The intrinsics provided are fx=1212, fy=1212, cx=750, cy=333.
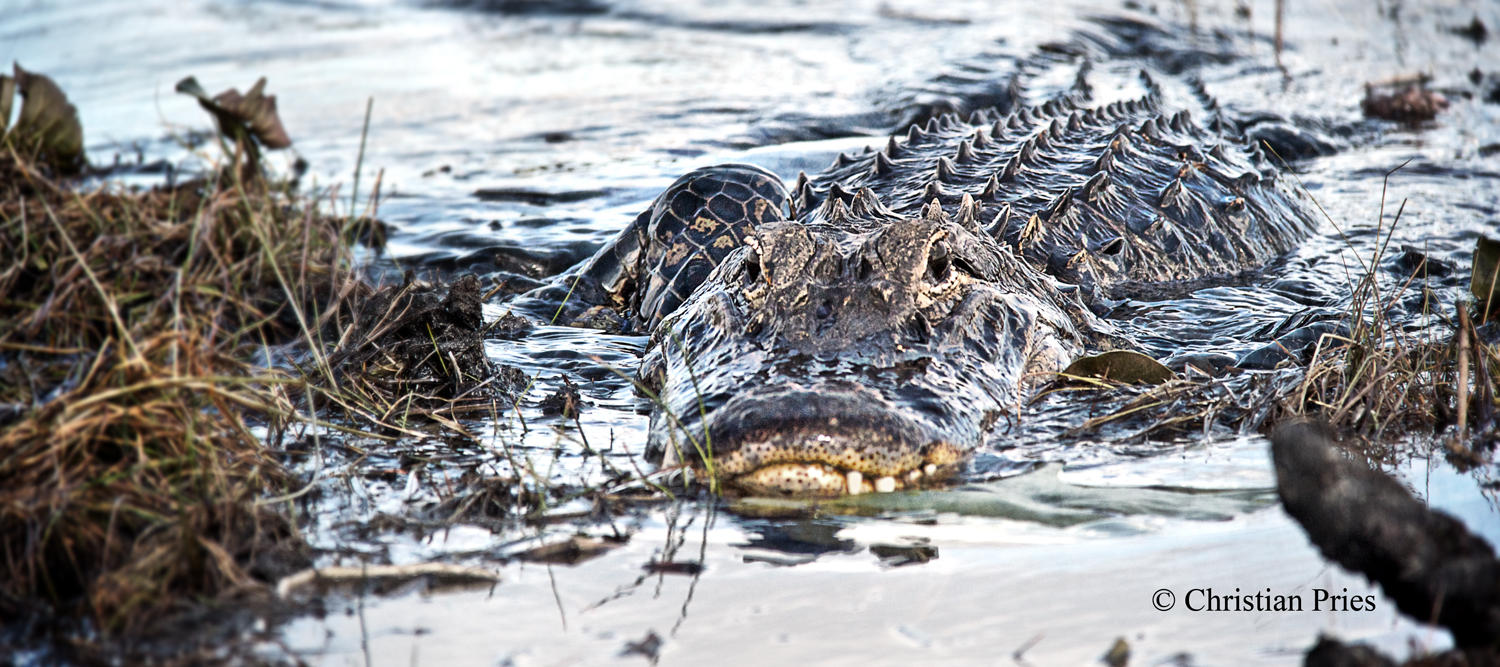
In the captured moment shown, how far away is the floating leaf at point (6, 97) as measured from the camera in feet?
14.3

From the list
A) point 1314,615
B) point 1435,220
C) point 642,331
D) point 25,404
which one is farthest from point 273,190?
point 1435,220

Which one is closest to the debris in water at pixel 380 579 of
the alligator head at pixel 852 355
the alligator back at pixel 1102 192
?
the alligator head at pixel 852 355

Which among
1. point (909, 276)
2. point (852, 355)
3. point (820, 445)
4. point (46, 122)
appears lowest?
point (820, 445)

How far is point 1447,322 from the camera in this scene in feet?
11.6

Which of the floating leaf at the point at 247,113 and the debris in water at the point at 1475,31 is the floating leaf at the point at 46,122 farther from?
the debris in water at the point at 1475,31

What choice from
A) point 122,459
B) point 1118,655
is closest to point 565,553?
point 122,459

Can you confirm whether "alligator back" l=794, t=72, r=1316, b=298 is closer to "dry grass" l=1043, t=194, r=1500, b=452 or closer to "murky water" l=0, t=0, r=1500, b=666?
"murky water" l=0, t=0, r=1500, b=666

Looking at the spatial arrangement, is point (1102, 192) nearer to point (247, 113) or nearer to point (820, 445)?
point (820, 445)

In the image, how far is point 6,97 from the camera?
14.5ft

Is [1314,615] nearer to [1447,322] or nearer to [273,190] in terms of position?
[1447,322]

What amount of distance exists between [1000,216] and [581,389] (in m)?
1.79

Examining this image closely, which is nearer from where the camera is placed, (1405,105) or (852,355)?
(852,355)

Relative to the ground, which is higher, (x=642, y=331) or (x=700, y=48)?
(x=700, y=48)

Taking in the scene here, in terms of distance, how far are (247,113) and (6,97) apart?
2.67 ft
